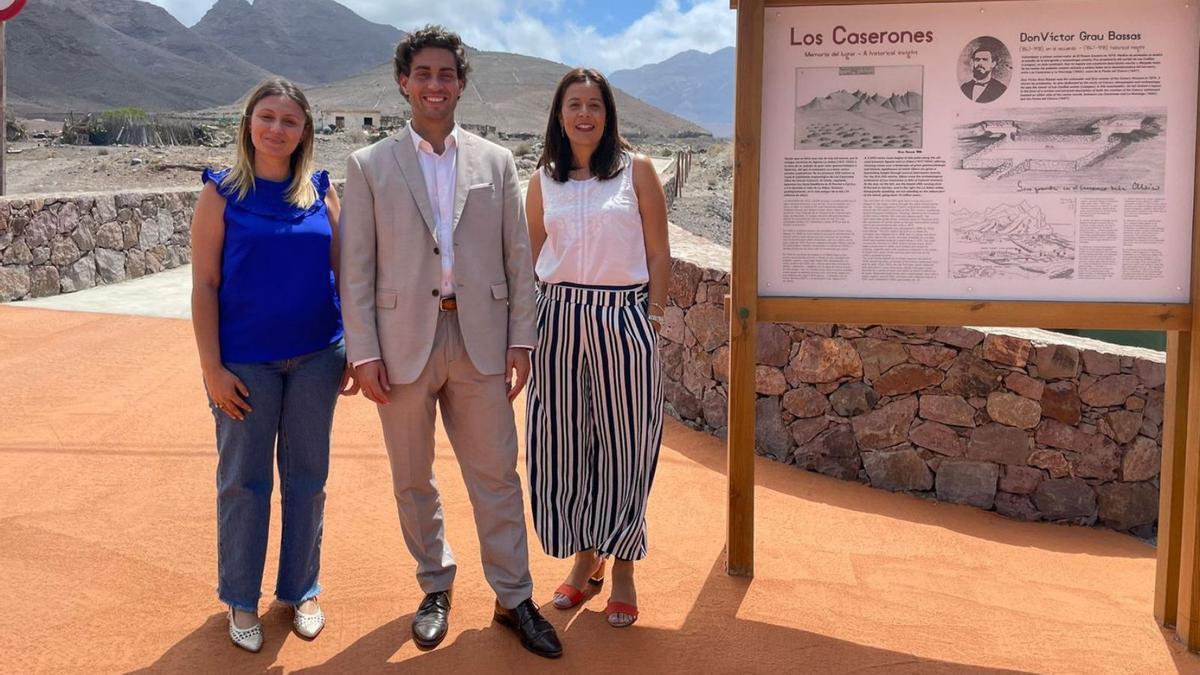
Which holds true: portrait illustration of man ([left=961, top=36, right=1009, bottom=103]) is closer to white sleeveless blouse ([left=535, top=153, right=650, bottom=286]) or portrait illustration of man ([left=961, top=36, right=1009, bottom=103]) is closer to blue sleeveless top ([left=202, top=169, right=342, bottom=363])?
white sleeveless blouse ([left=535, top=153, right=650, bottom=286])

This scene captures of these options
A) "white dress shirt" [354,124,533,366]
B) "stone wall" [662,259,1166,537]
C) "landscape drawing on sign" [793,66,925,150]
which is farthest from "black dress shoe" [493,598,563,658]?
"stone wall" [662,259,1166,537]

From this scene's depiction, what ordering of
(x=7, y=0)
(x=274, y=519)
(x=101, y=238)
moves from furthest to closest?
1. (x=101, y=238)
2. (x=7, y=0)
3. (x=274, y=519)

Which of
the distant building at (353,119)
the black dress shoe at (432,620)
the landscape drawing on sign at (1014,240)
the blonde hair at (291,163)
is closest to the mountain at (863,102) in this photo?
the landscape drawing on sign at (1014,240)

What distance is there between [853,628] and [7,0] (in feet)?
15.5

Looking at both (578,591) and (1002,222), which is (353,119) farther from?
(1002,222)

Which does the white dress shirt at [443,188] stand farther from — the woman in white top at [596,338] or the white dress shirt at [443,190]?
the woman in white top at [596,338]

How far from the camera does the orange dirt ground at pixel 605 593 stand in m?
3.29

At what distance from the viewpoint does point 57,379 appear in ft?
22.1

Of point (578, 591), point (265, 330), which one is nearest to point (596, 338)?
point (578, 591)

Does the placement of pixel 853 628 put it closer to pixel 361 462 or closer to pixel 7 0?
pixel 361 462

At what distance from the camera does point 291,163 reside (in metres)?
3.22

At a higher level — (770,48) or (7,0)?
(7,0)

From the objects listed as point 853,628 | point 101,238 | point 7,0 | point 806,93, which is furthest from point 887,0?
point 101,238

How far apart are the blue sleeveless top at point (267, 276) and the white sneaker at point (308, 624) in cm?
88
